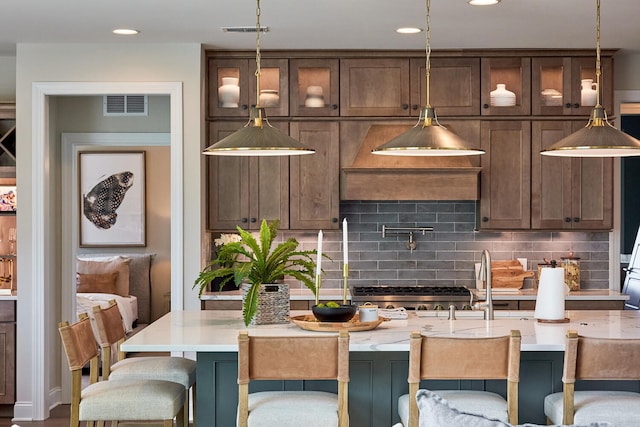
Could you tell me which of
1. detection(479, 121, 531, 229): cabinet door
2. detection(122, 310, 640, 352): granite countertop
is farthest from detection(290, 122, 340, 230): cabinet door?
detection(122, 310, 640, 352): granite countertop

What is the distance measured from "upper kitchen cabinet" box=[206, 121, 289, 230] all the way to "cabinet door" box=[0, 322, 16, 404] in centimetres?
162

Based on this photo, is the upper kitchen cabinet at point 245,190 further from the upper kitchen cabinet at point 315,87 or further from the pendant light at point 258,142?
the pendant light at point 258,142

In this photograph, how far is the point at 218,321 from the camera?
14.9 feet

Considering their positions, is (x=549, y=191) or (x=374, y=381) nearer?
(x=374, y=381)

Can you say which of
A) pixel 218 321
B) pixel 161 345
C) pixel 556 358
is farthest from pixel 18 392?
pixel 556 358

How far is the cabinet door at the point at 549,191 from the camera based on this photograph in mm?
6449

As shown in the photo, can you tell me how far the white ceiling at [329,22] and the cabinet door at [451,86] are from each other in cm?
18

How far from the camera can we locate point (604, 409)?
362 cm

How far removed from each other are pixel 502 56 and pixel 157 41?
2443 mm

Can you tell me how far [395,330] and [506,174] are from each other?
262 cm

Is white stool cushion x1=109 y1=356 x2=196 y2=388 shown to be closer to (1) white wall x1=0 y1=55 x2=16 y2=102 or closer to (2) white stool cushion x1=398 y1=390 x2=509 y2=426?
(2) white stool cushion x1=398 y1=390 x2=509 y2=426

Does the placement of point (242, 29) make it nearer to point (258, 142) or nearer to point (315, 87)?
point (315, 87)

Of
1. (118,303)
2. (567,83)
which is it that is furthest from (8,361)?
Answer: (567,83)

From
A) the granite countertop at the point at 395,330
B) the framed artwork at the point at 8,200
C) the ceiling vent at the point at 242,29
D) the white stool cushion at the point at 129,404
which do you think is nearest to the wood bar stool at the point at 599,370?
the granite countertop at the point at 395,330
